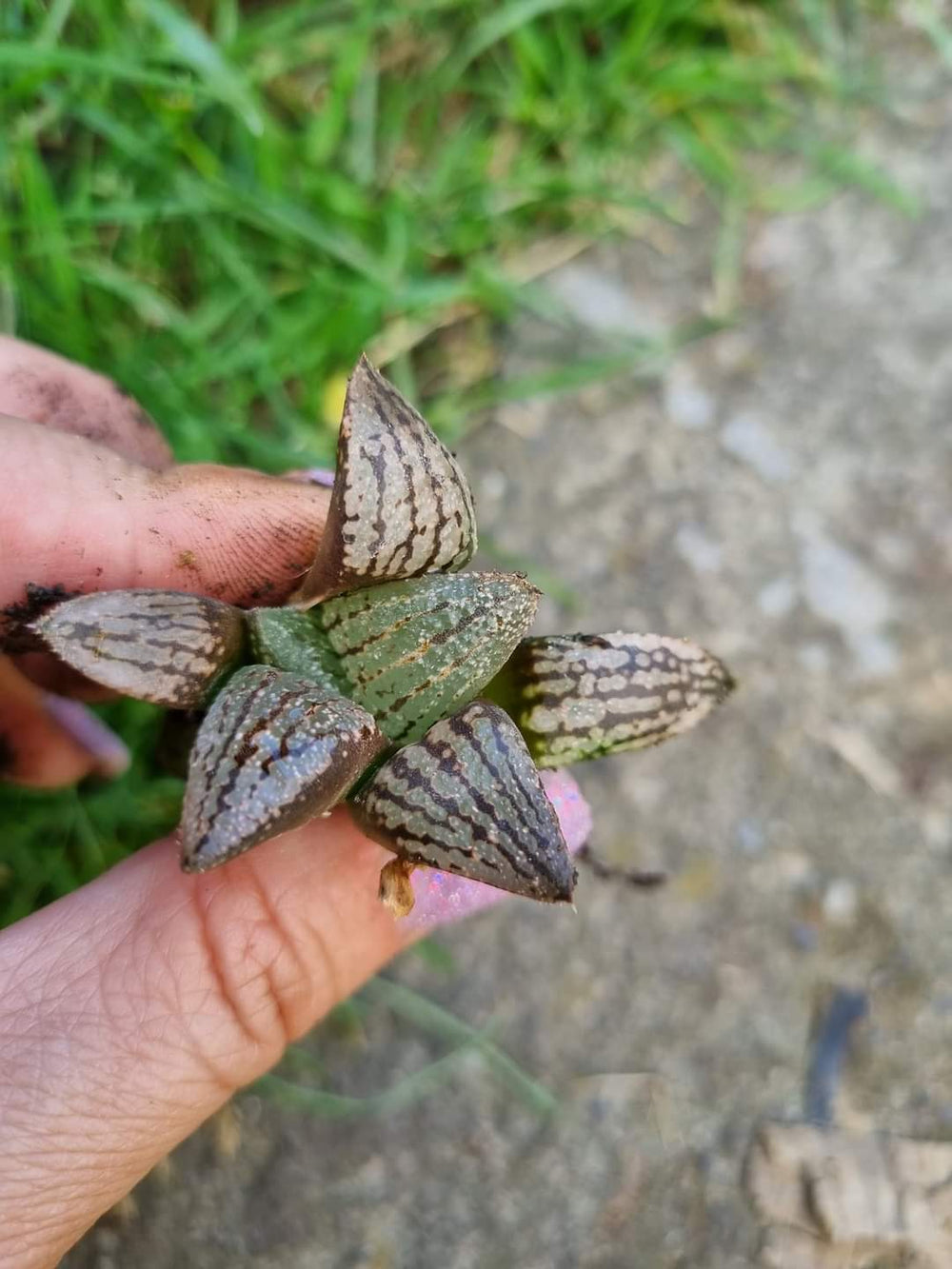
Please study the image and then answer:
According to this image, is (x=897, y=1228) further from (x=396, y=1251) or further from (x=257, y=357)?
(x=257, y=357)

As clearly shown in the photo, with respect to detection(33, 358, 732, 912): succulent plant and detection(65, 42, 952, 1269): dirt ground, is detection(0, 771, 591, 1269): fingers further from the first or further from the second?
detection(65, 42, 952, 1269): dirt ground

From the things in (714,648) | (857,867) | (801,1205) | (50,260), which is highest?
(50,260)

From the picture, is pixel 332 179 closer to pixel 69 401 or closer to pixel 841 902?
pixel 69 401

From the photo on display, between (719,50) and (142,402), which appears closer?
(142,402)

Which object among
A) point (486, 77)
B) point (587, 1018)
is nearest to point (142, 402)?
point (486, 77)

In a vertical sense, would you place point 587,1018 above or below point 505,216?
below

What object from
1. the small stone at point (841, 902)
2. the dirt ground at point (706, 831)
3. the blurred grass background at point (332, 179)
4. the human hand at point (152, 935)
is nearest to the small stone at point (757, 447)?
the dirt ground at point (706, 831)
